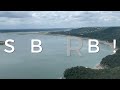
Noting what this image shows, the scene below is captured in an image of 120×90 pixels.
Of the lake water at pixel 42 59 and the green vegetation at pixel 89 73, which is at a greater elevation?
the lake water at pixel 42 59

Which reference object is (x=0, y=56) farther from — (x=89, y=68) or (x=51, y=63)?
(x=89, y=68)

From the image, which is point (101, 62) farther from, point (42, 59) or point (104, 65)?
point (42, 59)

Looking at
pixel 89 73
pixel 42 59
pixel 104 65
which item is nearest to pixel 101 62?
pixel 104 65

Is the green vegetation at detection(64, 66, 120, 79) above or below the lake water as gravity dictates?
below
